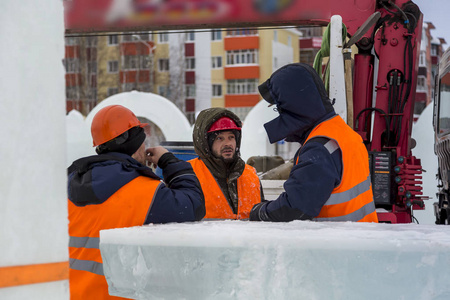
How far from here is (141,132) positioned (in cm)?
292

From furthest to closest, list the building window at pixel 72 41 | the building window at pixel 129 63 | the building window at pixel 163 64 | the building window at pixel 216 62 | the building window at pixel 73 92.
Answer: the building window at pixel 216 62, the building window at pixel 163 64, the building window at pixel 129 63, the building window at pixel 72 41, the building window at pixel 73 92

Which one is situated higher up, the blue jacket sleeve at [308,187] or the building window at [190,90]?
the building window at [190,90]

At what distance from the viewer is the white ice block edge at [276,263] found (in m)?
1.64

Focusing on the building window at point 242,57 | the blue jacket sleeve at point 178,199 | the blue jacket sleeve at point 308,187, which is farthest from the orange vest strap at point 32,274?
the building window at point 242,57

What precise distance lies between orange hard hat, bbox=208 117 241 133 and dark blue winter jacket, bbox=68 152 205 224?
1.55 meters

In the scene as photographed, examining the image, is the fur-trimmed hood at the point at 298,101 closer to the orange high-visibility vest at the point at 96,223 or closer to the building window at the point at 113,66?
the orange high-visibility vest at the point at 96,223

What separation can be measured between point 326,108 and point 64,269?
175 cm

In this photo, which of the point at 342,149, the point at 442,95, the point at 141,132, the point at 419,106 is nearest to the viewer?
the point at 342,149

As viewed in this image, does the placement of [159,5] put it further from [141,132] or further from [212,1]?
[141,132]

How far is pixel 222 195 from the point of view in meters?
3.99

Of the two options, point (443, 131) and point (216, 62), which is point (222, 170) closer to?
point (443, 131)

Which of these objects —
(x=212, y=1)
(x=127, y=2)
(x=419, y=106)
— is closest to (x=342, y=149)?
(x=212, y=1)

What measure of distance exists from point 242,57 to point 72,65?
1171 cm

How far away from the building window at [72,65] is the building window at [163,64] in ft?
20.6
